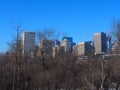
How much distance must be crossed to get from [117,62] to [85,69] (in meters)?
5.41

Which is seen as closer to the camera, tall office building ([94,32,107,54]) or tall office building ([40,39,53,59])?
tall office building ([40,39,53,59])

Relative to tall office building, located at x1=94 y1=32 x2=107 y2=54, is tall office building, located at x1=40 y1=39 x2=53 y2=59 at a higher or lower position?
lower

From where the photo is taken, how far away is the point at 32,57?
1966 inches

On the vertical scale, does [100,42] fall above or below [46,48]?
above

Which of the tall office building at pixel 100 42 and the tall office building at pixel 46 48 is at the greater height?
the tall office building at pixel 100 42

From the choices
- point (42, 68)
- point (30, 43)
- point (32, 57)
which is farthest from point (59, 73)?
point (30, 43)

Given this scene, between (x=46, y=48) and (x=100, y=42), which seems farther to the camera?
(x=100, y=42)

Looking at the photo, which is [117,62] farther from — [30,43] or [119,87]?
[30,43]

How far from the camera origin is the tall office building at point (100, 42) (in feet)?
225

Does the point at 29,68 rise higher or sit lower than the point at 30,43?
lower

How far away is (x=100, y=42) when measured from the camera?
73.4 metres

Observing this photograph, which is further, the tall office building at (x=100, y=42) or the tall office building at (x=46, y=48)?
the tall office building at (x=100, y=42)

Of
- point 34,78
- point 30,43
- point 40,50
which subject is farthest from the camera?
point 30,43

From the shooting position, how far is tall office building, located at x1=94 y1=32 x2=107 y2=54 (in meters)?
68.5
